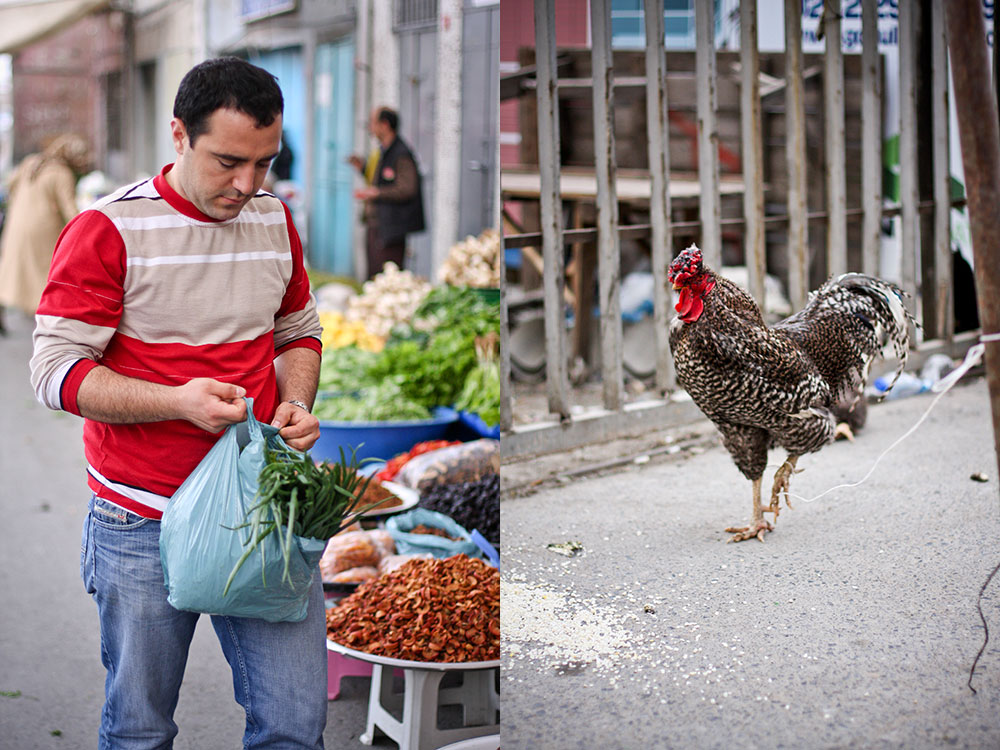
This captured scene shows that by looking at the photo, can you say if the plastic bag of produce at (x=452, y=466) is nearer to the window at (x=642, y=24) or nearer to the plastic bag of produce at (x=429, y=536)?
the plastic bag of produce at (x=429, y=536)

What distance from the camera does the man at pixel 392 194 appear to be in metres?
7.51

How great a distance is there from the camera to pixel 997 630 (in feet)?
6.36

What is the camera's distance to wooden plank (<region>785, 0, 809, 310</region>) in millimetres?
2283

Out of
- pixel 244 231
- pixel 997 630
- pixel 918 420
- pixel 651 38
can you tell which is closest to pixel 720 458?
pixel 918 420

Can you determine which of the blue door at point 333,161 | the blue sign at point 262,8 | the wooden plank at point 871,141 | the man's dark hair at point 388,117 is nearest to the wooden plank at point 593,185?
the wooden plank at point 871,141

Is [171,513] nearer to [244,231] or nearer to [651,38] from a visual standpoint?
[244,231]

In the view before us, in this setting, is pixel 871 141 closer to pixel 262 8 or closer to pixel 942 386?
pixel 942 386

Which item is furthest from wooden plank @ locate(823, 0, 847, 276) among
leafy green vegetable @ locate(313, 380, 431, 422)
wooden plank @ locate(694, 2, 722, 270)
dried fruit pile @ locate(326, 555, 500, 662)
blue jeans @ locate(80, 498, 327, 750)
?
leafy green vegetable @ locate(313, 380, 431, 422)

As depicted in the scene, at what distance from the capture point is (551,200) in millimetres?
3230

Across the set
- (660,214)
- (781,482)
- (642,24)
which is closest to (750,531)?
(781,482)

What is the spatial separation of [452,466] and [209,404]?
2.49 metres

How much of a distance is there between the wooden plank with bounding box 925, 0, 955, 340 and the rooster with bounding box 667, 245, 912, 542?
98 mm

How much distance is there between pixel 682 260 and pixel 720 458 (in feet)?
1.98

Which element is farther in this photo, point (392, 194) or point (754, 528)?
point (392, 194)
